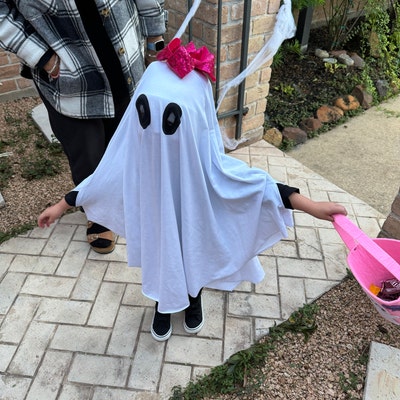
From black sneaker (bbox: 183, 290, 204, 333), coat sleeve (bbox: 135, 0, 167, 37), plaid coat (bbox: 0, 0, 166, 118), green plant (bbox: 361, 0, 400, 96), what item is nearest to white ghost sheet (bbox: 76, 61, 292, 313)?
black sneaker (bbox: 183, 290, 204, 333)

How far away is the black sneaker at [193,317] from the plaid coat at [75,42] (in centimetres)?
113

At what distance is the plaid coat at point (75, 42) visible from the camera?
1747 millimetres

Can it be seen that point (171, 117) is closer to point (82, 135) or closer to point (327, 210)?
point (327, 210)

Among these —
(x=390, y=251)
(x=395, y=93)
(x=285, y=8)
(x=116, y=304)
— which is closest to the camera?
(x=390, y=251)

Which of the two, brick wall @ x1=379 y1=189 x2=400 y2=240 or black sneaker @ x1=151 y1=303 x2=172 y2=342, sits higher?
brick wall @ x1=379 y1=189 x2=400 y2=240

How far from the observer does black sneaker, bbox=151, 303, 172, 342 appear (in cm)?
206

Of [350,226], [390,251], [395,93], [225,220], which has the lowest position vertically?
[395,93]

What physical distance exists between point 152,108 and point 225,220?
1.98ft

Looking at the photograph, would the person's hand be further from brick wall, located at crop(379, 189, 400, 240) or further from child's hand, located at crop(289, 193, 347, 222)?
brick wall, located at crop(379, 189, 400, 240)

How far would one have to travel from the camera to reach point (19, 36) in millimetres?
1768

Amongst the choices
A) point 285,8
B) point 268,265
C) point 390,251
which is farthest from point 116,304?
point 285,8

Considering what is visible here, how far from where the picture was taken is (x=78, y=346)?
205cm

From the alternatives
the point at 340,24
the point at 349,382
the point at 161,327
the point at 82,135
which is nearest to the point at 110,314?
the point at 161,327

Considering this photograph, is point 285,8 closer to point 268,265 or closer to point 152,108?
point 268,265
